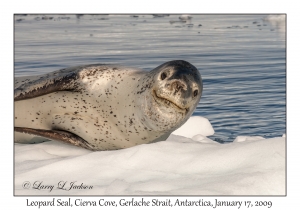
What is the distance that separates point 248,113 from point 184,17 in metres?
14.2

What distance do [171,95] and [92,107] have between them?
1.31m

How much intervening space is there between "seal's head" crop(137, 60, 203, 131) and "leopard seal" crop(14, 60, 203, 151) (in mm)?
17

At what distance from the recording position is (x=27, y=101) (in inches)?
323

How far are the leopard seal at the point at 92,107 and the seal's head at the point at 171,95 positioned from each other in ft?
0.05

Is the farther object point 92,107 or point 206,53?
point 206,53

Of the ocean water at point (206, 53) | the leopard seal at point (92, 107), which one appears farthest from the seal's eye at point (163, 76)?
the ocean water at point (206, 53)

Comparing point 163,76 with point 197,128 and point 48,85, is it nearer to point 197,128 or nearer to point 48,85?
point 48,85

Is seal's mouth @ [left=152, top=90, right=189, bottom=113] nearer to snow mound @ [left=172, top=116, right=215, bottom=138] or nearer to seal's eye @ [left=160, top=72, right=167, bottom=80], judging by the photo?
seal's eye @ [left=160, top=72, right=167, bottom=80]

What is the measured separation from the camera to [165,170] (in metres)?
6.63

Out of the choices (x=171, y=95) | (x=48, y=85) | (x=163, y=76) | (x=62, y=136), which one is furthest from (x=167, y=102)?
(x=48, y=85)

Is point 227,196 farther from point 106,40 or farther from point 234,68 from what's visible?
point 106,40

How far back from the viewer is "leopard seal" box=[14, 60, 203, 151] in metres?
7.55

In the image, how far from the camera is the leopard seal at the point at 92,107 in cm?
755

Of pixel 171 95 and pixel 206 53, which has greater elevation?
pixel 206 53
